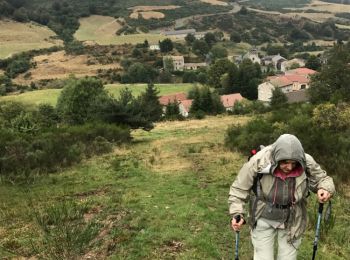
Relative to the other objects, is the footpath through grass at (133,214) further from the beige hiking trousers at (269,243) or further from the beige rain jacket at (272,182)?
the beige rain jacket at (272,182)

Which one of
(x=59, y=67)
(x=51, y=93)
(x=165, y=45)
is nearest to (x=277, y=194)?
(x=51, y=93)

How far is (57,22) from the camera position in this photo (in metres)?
160

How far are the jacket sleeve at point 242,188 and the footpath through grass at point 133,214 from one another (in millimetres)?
2372

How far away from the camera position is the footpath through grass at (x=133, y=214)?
257 inches

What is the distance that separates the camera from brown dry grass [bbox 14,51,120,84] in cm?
9679

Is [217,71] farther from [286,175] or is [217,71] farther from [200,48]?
[286,175]

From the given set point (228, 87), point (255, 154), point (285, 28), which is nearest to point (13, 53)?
point (228, 87)

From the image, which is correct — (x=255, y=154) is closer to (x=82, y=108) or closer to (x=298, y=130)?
(x=298, y=130)

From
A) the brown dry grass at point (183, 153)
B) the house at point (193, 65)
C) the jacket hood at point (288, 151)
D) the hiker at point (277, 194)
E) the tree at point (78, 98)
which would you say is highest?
the jacket hood at point (288, 151)

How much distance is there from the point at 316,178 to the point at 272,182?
44cm

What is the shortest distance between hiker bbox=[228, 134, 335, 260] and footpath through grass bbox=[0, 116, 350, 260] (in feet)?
6.91

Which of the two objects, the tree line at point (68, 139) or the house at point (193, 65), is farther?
the house at point (193, 65)

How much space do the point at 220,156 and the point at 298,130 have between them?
289 cm

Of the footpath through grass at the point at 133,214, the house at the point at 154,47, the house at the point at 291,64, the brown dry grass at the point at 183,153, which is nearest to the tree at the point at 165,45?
the house at the point at 154,47
